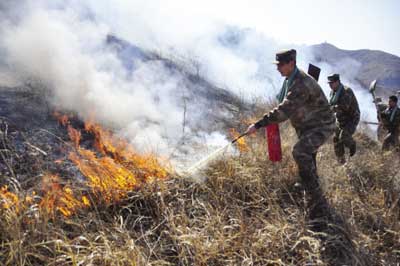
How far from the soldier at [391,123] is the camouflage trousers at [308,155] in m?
3.94

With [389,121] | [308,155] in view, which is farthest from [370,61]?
[308,155]

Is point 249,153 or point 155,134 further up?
point 249,153

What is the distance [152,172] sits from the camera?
377cm

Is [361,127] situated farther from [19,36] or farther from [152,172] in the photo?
[19,36]

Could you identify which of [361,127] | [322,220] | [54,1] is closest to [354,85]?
[361,127]

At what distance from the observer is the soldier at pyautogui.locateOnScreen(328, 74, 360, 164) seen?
5.71 metres

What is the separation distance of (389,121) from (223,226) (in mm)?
5967

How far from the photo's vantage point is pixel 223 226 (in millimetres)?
2951

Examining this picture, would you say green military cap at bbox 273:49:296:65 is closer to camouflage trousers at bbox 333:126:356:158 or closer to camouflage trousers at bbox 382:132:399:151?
camouflage trousers at bbox 333:126:356:158

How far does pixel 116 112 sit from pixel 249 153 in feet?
12.0

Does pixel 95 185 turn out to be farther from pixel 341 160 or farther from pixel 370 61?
pixel 370 61

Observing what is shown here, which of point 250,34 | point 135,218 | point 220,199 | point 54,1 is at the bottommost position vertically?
point 135,218

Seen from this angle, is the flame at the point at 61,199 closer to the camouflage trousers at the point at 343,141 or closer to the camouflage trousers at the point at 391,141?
the camouflage trousers at the point at 343,141

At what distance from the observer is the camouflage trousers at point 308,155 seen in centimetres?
362
